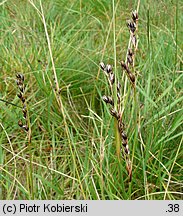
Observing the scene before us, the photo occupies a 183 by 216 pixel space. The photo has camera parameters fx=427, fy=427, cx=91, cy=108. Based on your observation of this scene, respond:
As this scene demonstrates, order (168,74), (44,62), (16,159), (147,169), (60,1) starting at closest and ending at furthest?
1. (147,169)
2. (16,159)
3. (168,74)
4. (44,62)
5. (60,1)

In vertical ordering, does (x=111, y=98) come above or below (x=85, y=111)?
above

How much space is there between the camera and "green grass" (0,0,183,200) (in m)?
1.38

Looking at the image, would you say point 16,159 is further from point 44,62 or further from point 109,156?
point 44,62

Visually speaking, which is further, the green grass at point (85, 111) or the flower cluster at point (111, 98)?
the green grass at point (85, 111)

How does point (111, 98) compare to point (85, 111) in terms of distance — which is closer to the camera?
point (111, 98)

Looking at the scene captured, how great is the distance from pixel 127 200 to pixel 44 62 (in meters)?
0.88

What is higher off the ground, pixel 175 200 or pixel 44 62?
pixel 44 62

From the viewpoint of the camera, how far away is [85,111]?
1.77 m

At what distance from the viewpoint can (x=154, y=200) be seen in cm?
130

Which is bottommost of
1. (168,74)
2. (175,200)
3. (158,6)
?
(175,200)

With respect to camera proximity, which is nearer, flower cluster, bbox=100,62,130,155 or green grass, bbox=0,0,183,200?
flower cluster, bbox=100,62,130,155

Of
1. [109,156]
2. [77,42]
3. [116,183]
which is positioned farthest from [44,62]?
[116,183]

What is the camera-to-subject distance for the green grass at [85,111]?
54.2 inches

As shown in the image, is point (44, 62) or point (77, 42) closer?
point (44, 62)
